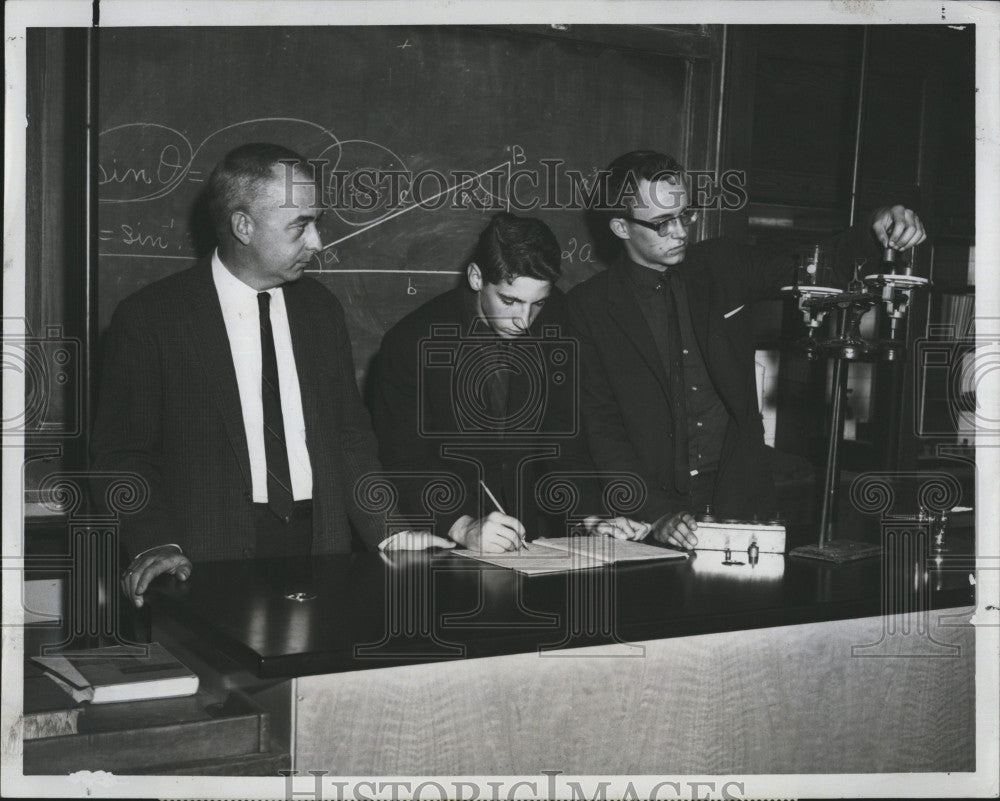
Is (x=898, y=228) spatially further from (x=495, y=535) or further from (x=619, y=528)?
(x=495, y=535)

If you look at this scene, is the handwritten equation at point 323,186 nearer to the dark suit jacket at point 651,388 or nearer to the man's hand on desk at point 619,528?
the dark suit jacket at point 651,388

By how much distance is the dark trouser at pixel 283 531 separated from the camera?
2.89 metres

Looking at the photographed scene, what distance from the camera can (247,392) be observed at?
288cm

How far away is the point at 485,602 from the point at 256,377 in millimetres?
1121

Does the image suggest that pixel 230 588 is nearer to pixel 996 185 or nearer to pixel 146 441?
pixel 146 441

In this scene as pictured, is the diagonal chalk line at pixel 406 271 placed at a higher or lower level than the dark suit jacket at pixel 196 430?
higher

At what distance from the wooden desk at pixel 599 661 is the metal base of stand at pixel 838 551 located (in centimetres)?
4

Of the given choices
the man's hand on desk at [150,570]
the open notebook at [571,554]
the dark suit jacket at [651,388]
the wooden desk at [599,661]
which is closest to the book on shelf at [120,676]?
the wooden desk at [599,661]

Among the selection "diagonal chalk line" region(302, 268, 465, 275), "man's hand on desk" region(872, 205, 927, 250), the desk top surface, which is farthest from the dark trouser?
"man's hand on desk" region(872, 205, 927, 250)

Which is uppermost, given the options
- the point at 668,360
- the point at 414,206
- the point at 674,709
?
the point at 414,206

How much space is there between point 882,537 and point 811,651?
70cm

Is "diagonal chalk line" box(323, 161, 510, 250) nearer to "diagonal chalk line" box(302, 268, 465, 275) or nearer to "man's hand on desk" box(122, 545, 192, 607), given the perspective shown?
"diagonal chalk line" box(302, 268, 465, 275)

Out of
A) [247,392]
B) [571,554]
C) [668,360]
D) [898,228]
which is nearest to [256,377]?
[247,392]

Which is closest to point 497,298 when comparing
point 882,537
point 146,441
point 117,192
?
point 146,441
